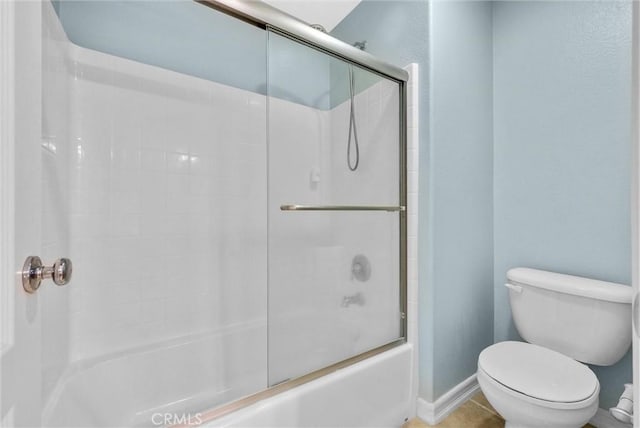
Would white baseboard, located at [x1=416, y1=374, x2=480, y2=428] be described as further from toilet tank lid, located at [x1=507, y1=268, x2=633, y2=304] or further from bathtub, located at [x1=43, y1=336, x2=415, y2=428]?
toilet tank lid, located at [x1=507, y1=268, x2=633, y2=304]

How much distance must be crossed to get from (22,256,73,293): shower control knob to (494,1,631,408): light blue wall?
196 centimetres

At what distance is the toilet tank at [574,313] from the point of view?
49.9 inches

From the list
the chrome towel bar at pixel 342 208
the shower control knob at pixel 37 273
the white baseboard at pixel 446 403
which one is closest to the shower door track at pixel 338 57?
the chrome towel bar at pixel 342 208

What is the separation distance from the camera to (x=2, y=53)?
0.46 meters

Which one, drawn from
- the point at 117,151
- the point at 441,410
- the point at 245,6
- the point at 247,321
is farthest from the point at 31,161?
the point at 441,410

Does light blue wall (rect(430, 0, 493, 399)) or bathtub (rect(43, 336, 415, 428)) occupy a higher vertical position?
light blue wall (rect(430, 0, 493, 399))

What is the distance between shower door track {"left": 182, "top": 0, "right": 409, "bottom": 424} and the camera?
1.08 m

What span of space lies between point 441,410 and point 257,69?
2.09 meters

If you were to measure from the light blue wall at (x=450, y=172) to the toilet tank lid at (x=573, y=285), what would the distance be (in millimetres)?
255

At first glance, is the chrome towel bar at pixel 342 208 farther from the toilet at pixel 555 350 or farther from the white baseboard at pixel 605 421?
the white baseboard at pixel 605 421

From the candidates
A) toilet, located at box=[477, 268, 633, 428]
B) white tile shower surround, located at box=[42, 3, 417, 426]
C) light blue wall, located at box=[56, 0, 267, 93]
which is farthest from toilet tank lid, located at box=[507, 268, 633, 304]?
light blue wall, located at box=[56, 0, 267, 93]

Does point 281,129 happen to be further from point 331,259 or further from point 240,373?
point 240,373

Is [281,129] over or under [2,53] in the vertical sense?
over

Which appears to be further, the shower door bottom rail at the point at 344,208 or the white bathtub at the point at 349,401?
the shower door bottom rail at the point at 344,208
